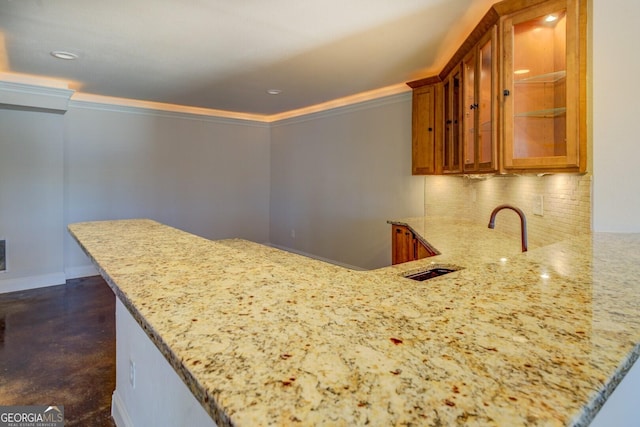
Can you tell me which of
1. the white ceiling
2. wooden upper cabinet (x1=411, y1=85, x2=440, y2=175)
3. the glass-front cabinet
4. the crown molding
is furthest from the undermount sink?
the crown molding

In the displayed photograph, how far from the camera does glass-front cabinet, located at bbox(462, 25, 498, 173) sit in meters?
2.19

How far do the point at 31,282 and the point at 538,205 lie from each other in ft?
17.0

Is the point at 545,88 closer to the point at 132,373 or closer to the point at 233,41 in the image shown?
the point at 233,41

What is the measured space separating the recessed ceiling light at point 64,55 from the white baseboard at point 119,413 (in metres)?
2.81

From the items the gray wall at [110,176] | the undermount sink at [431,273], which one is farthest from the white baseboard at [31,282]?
the undermount sink at [431,273]

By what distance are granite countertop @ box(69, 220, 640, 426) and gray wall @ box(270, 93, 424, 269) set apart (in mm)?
3268

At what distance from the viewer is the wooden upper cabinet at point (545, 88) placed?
1732 mm

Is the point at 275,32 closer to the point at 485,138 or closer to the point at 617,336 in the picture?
the point at 485,138

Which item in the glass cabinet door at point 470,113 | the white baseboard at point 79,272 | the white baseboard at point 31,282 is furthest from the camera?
the white baseboard at point 79,272

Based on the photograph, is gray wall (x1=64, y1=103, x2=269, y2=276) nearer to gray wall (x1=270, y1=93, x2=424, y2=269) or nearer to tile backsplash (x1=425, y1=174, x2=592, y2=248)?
gray wall (x1=270, y1=93, x2=424, y2=269)

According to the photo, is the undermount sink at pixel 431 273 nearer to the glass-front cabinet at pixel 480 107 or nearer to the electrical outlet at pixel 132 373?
the glass-front cabinet at pixel 480 107

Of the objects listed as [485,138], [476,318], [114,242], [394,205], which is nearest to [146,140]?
[394,205]

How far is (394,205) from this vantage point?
438cm

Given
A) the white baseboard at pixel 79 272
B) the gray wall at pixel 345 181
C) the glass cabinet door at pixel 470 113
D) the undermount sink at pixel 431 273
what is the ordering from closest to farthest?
1. the undermount sink at pixel 431 273
2. the glass cabinet door at pixel 470 113
3. the gray wall at pixel 345 181
4. the white baseboard at pixel 79 272
